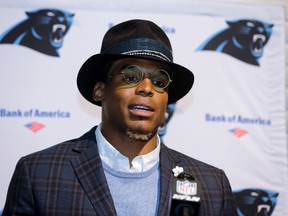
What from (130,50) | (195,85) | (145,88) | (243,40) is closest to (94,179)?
(145,88)

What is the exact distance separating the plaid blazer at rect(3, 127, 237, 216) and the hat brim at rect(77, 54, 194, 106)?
9.6 inches

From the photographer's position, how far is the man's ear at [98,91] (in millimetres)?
1590

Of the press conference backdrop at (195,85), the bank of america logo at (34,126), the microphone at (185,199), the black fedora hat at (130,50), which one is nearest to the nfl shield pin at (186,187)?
the microphone at (185,199)

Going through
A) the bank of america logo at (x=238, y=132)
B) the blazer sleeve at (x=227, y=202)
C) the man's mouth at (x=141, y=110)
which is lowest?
the blazer sleeve at (x=227, y=202)

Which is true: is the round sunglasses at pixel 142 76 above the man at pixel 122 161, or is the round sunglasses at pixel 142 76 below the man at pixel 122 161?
above

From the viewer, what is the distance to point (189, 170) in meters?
1.52

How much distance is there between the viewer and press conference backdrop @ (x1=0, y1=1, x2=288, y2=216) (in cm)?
252

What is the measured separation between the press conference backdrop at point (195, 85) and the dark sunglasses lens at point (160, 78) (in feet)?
3.88

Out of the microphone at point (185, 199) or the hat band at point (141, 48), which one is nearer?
the microphone at point (185, 199)

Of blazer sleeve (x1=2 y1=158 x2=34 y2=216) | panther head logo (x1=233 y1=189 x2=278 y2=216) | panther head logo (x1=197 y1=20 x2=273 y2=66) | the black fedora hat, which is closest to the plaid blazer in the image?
blazer sleeve (x1=2 y1=158 x2=34 y2=216)

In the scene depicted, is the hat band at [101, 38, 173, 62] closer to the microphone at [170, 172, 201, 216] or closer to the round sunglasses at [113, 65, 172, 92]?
the round sunglasses at [113, 65, 172, 92]

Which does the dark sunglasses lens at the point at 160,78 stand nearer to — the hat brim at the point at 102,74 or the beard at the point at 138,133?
the hat brim at the point at 102,74

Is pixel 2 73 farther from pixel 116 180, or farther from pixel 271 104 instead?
pixel 271 104

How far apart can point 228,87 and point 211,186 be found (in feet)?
4.20
